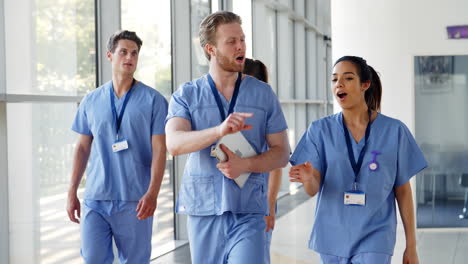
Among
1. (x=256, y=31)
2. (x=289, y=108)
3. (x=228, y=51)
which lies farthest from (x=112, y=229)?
(x=289, y=108)

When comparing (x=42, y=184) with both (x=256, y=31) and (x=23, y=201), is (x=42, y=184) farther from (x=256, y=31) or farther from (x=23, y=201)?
(x=256, y=31)

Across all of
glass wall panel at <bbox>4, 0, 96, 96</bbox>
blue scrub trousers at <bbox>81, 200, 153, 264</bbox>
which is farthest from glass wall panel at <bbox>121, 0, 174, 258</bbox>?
blue scrub trousers at <bbox>81, 200, 153, 264</bbox>

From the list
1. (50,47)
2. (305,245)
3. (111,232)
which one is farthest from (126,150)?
(305,245)

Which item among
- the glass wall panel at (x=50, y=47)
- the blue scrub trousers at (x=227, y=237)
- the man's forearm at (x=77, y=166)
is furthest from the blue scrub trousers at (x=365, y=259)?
the glass wall panel at (x=50, y=47)

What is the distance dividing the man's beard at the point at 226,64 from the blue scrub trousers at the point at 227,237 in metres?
0.54

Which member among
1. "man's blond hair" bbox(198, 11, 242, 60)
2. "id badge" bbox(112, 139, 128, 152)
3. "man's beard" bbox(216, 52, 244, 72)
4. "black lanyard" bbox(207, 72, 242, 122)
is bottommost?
"id badge" bbox(112, 139, 128, 152)

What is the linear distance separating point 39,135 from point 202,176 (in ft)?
7.26

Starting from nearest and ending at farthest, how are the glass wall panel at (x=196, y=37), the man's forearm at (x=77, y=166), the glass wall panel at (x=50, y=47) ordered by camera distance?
the man's forearm at (x=77, y=166) < the glass wall panel at (x=50, y=47) < the glass wall panel at (x=196, y=37)

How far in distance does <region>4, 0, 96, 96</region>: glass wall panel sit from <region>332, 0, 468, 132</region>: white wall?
3896 mm

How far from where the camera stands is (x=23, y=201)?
14.5ft

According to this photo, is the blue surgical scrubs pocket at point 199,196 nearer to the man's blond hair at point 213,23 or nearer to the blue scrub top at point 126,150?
the man's blond hair at point 213,23

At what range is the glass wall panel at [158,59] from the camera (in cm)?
655

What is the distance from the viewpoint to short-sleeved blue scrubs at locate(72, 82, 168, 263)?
3.61 m

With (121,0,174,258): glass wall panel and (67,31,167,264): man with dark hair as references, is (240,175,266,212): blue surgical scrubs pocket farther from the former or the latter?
(121,0,174,258): glass wall panel
